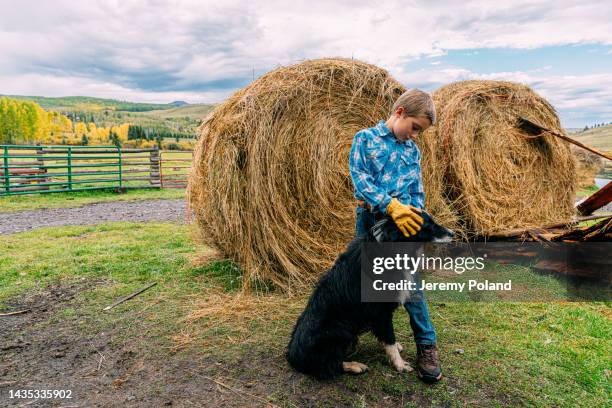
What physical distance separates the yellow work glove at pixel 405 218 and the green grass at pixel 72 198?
10.7 meters

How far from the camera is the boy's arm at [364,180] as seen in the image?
253 centimetres

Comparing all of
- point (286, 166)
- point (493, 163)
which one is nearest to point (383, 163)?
point (286, 166)

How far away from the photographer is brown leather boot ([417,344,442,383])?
8.80ft

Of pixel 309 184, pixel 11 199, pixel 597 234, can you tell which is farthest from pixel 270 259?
pixel 11 199

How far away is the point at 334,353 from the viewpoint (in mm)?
2670

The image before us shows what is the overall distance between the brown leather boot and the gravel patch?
21.6 ft

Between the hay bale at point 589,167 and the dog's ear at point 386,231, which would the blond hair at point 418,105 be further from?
the hay bale at point 589,167

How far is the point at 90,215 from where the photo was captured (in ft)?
30.0

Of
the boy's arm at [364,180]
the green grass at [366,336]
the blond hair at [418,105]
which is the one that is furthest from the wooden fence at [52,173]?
the blond hair at [418,105]

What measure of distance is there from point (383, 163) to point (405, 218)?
1.64ft

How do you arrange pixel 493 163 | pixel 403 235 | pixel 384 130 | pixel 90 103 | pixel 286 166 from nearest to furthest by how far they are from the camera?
1. pixel 403 235
2. pixel 384 130
3. pixel 286 166
4. pixel 493 163
5. pixel 90 103

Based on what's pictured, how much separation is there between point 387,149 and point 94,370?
2.69 metres

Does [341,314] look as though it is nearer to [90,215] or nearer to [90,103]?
[90,215]

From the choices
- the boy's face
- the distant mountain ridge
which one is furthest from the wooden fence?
the distant mountain ridge
